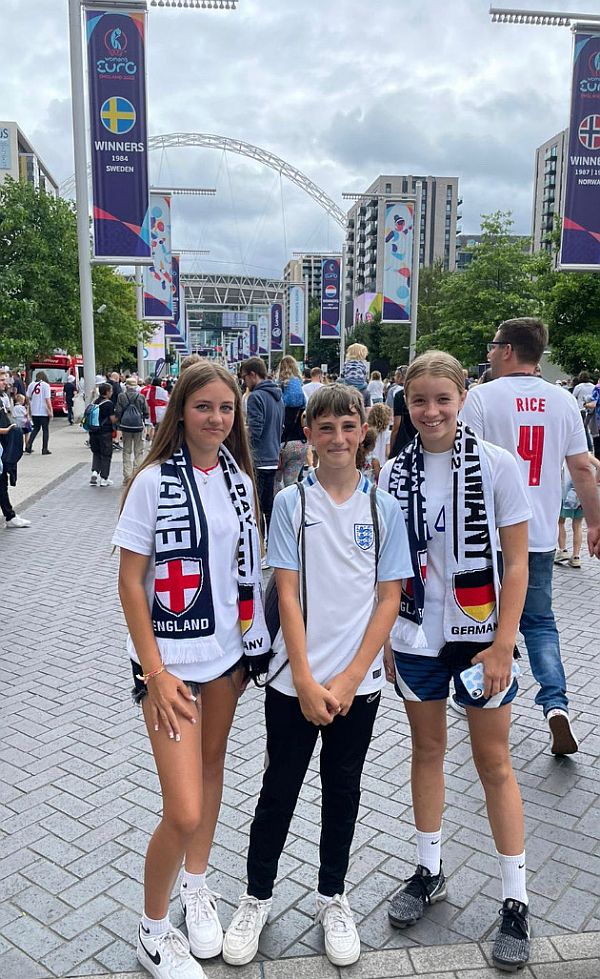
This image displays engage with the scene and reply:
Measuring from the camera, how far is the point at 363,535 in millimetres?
2572

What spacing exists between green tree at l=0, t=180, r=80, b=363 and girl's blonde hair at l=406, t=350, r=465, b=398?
74.6 feet

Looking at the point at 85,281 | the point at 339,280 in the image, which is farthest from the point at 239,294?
the point at 85,281

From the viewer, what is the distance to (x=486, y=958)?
270 centimetres

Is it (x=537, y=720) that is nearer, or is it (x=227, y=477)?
(x=227, y=477)

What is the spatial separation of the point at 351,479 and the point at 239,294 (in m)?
161

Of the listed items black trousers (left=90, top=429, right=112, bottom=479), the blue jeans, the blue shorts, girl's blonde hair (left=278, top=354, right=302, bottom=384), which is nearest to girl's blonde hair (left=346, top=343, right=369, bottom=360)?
girl's blonde hair (left=278, top=354, right=302, bottom=384)

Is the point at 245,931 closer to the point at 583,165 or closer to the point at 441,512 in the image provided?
the point at 441,512

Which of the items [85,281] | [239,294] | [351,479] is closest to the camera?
[351,479]

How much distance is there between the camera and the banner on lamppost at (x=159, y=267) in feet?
75.6

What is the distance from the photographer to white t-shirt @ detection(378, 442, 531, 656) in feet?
8.84

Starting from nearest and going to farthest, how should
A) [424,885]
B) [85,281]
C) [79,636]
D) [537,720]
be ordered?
[424,885]
[537,720]
[79,636]
[85,281]

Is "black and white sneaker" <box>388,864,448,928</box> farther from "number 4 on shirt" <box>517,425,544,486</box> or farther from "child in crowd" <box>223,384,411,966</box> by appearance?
"number 4 on shirt" <box>517,425,544,486</box>

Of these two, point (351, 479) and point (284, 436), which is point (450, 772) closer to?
point (351, 479)

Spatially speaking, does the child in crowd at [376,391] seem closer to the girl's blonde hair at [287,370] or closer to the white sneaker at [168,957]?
the girl's blonde hair at [287,370]
